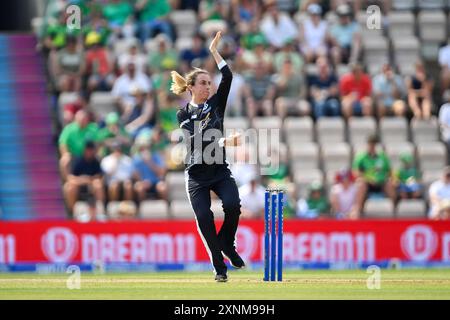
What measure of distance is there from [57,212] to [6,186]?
3.62 feet

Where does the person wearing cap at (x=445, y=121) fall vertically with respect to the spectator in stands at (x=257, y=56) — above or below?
below

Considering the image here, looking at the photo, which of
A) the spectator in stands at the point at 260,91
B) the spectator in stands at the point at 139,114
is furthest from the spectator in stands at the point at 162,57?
the spectator in stands at the point at 260,91

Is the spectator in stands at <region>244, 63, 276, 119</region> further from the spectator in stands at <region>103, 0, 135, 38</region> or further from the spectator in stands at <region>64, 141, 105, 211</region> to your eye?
the spectator in stands at <region>64, 141, 105, 211</region>

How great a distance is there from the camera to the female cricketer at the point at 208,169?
12.9 meters

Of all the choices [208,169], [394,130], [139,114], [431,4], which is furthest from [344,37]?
[208,169]

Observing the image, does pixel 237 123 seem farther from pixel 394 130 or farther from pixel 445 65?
pixel 445 65

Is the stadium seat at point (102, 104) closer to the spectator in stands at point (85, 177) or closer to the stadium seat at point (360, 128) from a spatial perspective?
the spectator in stands at point (85, 177)

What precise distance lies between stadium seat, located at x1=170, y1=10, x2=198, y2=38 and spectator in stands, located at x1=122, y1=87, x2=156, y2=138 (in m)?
1.92

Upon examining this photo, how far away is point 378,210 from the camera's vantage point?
20.0 m

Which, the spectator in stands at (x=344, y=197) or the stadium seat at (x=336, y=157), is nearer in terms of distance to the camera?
the spectator in stands at (x=344, y=197)

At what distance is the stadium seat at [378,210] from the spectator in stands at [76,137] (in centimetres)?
464

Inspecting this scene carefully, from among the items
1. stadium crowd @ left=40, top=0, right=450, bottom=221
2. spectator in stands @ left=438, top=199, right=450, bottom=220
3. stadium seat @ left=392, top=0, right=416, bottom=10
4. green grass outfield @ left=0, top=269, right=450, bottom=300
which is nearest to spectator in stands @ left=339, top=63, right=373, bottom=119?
stadium crowd @ left=40, top=0, right=450, bottom=221

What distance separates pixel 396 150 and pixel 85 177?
5.08 m
